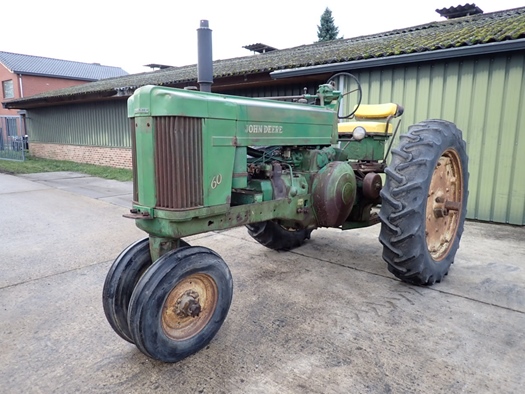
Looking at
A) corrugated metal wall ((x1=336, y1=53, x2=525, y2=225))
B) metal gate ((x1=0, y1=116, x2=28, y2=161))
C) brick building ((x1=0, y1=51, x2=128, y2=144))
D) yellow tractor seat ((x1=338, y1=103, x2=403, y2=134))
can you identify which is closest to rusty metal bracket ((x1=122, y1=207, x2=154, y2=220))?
yellow tractor seat ((x1=338, y1=103, x2=403, y2=134))

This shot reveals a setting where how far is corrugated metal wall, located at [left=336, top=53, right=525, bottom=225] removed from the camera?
4.93 metres

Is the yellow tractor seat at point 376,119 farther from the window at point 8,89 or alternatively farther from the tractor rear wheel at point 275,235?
the window at point 8,89

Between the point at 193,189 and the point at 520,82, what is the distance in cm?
471

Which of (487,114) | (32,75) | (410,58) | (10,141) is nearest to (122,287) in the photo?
(410,58)

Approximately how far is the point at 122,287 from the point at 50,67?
90.8ft

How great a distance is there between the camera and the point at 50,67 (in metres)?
25.0

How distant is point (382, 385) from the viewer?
1.88 m

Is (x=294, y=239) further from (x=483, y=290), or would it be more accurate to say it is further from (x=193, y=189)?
(x=193, y=189)

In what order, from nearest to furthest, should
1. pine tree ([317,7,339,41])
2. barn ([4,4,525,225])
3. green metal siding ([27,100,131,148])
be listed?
barn ([4,4,525,225]) → green metal siding ([27,100,131,148]) → pine tree ([317,7,339,41])

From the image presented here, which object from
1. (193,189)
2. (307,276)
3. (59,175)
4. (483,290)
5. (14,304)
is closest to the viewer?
(193,189)

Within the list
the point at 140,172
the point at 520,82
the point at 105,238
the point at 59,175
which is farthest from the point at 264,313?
the point at 59,175

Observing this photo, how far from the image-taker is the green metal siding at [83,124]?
12.3 meters

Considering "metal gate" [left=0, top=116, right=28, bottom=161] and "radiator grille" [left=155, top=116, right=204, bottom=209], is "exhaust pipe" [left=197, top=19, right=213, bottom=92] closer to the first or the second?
"radiator grille" [left=155, top=116, right=204, bottom=209]

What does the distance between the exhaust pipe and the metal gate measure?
14850 millimetres
